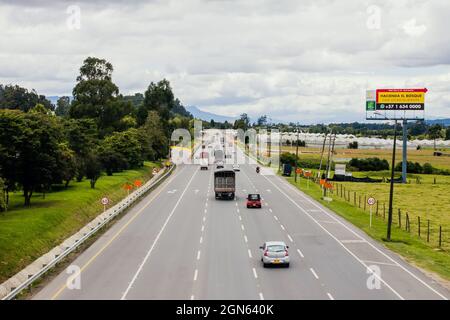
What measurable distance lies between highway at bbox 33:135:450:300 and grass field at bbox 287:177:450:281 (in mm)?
1069

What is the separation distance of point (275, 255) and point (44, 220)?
18602 millimetres

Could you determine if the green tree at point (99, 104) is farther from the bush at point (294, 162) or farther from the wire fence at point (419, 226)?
the wire fence at point (419, 226)

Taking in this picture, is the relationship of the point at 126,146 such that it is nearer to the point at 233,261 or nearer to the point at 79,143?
the point at 79,143

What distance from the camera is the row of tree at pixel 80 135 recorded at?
50031mm

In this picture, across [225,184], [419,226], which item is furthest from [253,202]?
[419,226]

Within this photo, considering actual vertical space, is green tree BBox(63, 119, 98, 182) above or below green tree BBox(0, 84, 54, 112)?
below

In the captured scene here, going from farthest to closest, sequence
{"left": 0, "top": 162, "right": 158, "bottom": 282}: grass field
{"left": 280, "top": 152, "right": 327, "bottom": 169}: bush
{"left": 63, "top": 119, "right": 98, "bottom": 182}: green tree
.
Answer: {"left": 280, "top": 152, "right": 327, "bottom": 169}: bush → {"left": 63, "top": 119, "right": 98, "bottom": 182}: green tree → {"left": 0, "top": 162, "right": 158, "bottom": 282}: grass field

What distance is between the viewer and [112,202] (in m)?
64.6

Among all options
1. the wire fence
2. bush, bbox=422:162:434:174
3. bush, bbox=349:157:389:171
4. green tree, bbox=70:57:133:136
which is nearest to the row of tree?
green tree, bbox=70:57:133:136

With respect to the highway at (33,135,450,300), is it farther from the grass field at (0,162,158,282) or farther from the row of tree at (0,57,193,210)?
the row of tree at (0,57,193,210)

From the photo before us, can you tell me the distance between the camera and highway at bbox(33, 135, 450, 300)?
28.3 m

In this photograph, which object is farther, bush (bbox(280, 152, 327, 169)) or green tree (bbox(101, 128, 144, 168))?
bush (bbox(280, 152, 327, 169))

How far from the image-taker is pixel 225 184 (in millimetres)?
67625

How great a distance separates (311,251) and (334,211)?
21.1 metres
